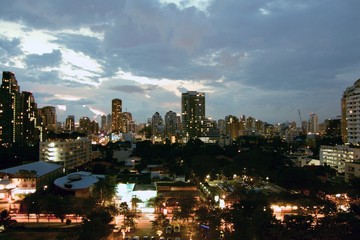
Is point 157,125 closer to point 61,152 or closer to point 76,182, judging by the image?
point 61,152

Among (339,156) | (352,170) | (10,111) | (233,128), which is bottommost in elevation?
(352,170)

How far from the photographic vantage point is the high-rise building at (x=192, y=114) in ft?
231

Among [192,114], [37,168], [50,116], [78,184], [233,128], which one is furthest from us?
[233,128]

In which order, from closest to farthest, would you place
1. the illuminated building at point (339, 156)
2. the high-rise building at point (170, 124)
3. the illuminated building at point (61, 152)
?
the illuminated building at point (339, 156) → the illuminated building at point (61, 152) → the high-rise building at point (170, 124)

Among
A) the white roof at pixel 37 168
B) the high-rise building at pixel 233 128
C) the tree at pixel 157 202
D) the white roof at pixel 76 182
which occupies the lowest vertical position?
the tree at pixel 157 202

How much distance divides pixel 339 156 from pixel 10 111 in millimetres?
42404

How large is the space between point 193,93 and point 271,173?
50.7 m

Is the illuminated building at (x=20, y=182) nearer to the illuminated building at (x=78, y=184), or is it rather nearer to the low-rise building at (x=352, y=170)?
the illuminated building at (x=78, y=184)

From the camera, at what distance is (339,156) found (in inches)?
→ 1064

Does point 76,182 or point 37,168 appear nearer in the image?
point 76,182

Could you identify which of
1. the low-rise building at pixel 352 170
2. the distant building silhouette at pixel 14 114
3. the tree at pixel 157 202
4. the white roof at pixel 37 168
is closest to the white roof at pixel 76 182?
the white roof at pixel 37 168

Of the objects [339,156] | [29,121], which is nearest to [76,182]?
[339,156]

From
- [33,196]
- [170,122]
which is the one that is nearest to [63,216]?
[33,196]

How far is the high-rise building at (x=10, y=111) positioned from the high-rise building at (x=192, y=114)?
113 feet
